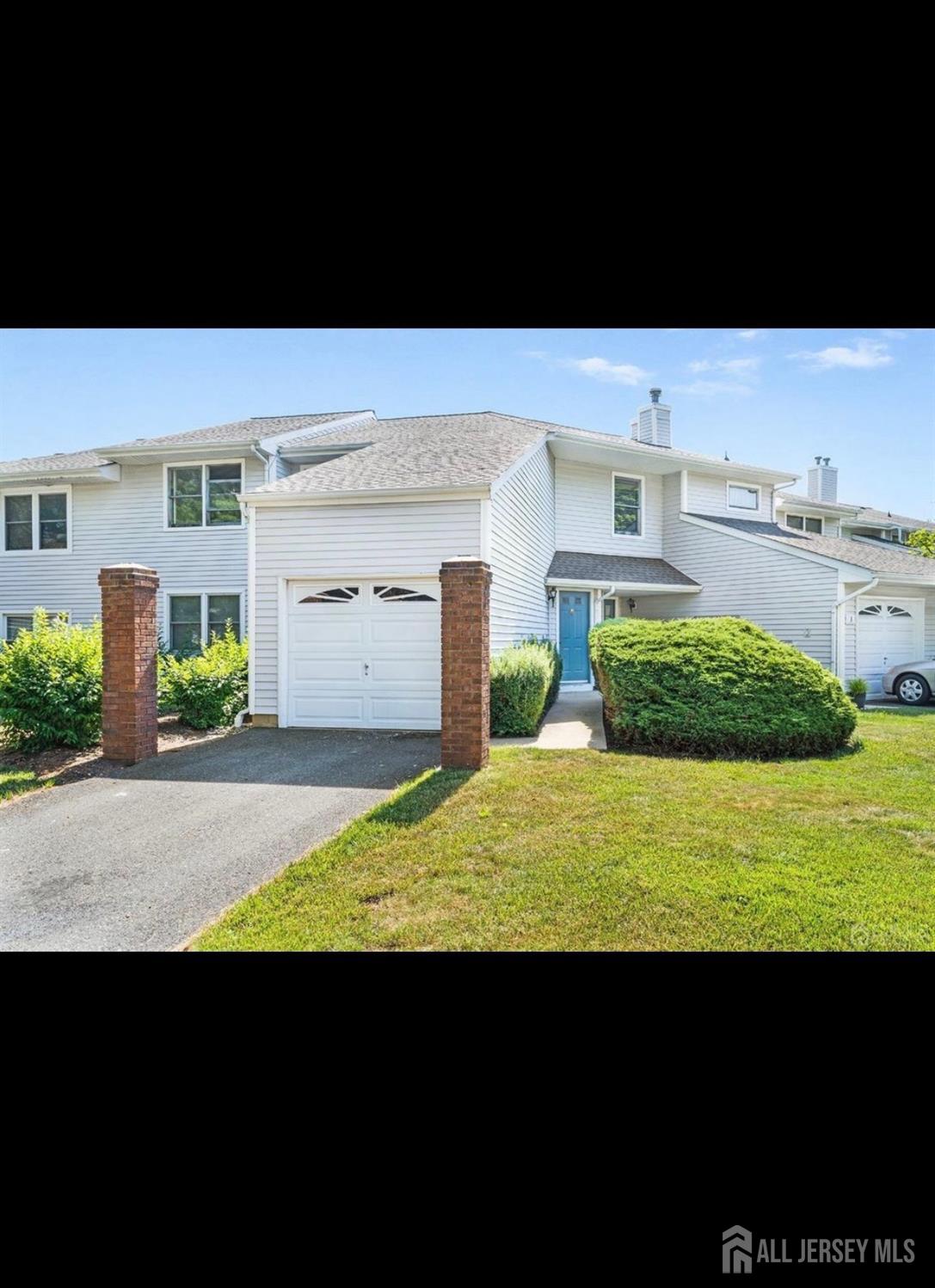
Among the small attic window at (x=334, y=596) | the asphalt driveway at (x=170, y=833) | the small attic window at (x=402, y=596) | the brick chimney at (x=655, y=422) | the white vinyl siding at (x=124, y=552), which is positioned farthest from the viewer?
the brick chimney at (x=655, y=422)

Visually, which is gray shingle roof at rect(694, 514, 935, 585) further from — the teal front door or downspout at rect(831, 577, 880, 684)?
the teal front door

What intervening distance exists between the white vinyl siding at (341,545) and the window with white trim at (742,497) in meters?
9.19

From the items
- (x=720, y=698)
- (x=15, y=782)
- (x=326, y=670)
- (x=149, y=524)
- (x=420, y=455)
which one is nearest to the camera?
(x=15, y=782)

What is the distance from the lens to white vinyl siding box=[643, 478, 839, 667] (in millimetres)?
12148

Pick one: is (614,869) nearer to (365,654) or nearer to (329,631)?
(365,654)

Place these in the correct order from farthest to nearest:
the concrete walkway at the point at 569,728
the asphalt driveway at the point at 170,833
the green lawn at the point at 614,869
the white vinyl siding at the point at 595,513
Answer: the white vinyl siding at the point at 595,513, the concrete walkway at the point at 569,728, the asphalt driveway at the point at 170,833, the green lawn at the point at 614,869

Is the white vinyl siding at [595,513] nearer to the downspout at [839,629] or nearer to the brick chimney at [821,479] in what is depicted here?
the downspout at [839,629]

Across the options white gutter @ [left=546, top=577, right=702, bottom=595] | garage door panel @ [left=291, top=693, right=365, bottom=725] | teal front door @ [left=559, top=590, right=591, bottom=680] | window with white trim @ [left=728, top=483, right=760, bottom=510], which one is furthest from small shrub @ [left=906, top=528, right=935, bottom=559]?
garage door panel @ [left=291, top=693, right=365, bottom=725]

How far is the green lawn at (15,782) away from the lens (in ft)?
19.2

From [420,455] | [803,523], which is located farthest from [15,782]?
[803,523]

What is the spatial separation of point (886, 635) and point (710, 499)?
4687mm

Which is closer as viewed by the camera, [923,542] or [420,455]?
[420,455]

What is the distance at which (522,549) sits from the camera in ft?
33.7

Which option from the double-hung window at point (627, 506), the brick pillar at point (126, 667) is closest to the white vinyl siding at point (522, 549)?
the double-hung window at point (627, 506)
